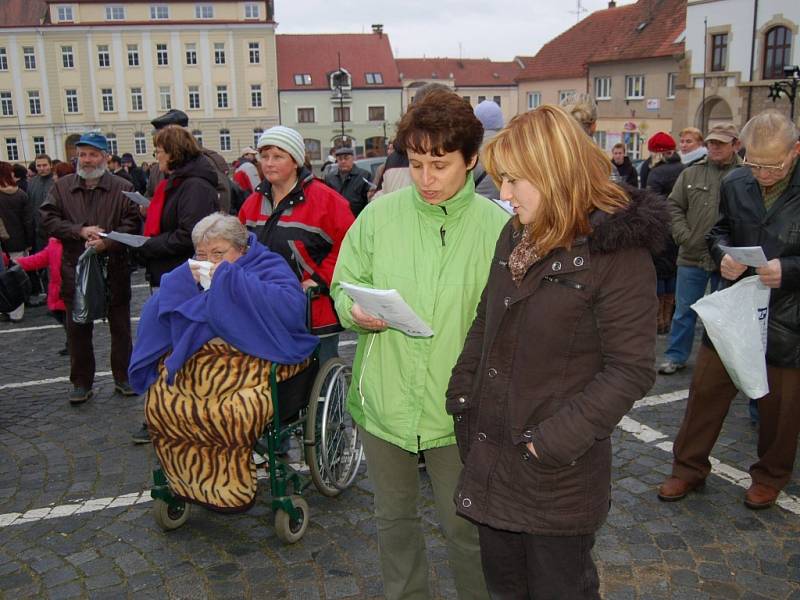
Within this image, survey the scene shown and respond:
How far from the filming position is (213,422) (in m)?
3.67

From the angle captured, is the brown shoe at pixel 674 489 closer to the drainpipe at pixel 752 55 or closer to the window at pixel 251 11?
the drainpipe at pixel 752 55

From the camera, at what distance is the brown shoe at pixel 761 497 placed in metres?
4.14

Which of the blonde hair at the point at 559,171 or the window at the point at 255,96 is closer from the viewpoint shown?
the blonde hair at the point at 559,171

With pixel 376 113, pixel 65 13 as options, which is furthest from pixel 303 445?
pixel 65 13

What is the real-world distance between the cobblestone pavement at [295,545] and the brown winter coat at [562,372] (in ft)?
4.45

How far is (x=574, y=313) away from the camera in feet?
7.18

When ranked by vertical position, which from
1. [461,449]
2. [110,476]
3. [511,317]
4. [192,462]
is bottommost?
[110,476]

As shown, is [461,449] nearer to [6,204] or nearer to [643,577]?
[643,577]

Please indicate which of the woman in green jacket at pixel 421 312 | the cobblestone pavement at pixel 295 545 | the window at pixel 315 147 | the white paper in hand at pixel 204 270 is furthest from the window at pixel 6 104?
the woman in green jacket at pixel 421 312

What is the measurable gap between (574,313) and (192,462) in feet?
7.80

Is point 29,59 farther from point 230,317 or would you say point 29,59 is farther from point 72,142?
point 230,317

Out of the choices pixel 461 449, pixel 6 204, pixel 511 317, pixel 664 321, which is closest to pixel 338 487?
pixel 461 449

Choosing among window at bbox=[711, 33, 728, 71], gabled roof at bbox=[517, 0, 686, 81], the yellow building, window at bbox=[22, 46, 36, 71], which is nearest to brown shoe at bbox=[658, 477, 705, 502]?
window at bbox=[711, 33, 728, 71]

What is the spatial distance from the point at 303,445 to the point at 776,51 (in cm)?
3545
